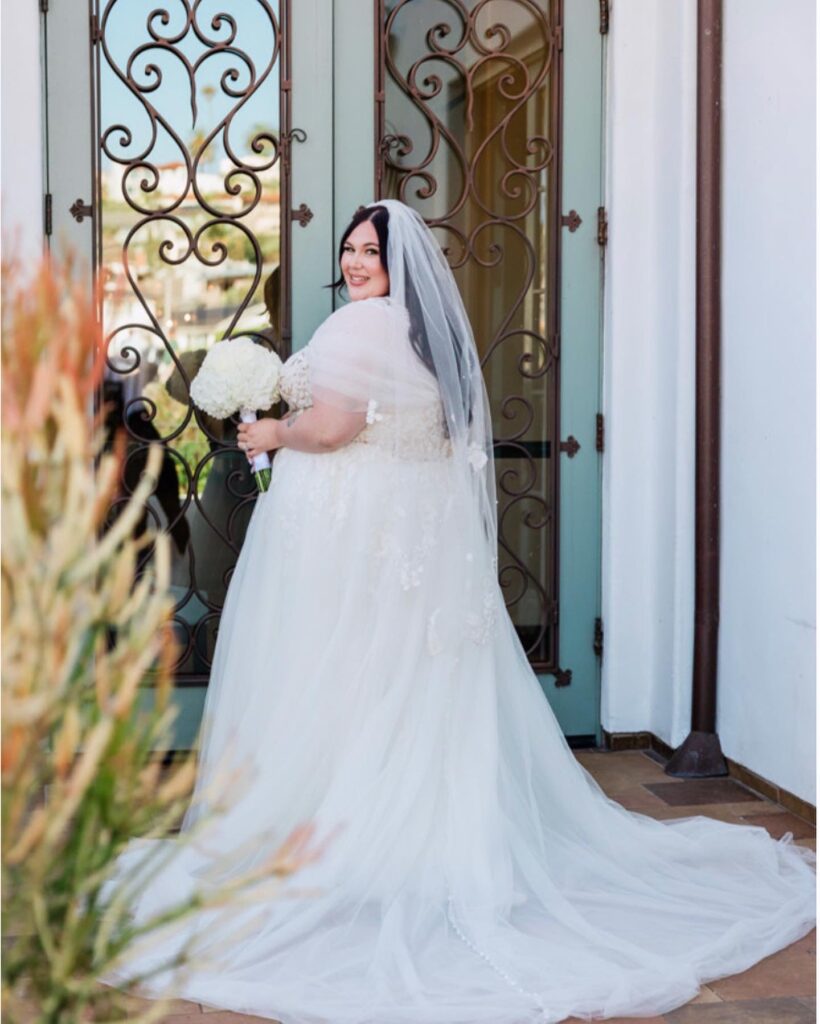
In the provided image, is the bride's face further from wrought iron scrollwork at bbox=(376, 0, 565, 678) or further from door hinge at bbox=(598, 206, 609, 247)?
door hinge at bbox=(598, 206, 609, 247)

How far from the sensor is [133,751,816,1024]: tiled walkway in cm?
276

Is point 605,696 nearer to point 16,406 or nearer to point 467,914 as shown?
point 467,914

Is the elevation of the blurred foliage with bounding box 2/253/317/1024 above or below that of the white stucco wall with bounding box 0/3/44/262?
below

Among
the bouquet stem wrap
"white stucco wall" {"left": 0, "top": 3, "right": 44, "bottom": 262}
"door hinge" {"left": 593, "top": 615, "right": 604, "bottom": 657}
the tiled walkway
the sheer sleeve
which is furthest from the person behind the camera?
"door hinge" {"left": 593, "top": 615, "right": 604, "bottom": 657}

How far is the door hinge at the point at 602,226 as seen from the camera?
15.6 feet

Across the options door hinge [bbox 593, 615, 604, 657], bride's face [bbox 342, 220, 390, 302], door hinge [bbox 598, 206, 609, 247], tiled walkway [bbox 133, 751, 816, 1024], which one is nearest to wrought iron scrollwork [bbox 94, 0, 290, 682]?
bride's face [bbox 342, 220, 390, 302]

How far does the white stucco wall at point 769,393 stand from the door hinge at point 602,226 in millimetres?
457

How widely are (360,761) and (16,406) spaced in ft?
8.08

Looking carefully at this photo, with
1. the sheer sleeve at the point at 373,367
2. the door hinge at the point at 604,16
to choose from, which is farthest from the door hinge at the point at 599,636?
the door hinge at the point at 604,16

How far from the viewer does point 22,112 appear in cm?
432

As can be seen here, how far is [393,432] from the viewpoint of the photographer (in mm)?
3699

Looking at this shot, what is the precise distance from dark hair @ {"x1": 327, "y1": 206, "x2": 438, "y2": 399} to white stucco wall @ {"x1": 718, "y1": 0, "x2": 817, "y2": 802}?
46.3 inches

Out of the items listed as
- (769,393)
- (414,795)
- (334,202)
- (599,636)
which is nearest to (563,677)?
(599,636)

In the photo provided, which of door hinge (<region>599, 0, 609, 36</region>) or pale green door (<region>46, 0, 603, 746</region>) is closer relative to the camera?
pale green door (<region>46, 0, 603, 746</region>)
